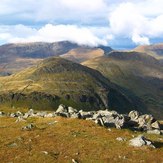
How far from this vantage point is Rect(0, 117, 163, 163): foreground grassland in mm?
47406

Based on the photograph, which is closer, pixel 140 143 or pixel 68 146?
pixel 68 146

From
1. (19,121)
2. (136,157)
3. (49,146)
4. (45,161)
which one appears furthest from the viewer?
(19,121)

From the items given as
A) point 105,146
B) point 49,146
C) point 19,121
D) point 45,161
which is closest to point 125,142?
point 105,146

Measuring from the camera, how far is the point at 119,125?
75.6 m

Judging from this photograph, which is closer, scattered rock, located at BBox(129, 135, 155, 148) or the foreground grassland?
the foreground grassland

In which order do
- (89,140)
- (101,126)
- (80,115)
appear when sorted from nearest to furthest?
(89,140)
(101,126)
(80,115)

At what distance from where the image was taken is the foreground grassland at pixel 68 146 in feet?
156

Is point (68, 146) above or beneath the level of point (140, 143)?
above

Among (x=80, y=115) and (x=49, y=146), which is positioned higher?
(x=49, y=146)

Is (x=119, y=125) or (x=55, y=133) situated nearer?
(x=55, y=133)

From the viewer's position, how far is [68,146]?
52.6 meters

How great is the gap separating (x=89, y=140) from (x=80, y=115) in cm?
2620

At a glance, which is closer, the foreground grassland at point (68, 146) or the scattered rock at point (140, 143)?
the foreground grassland at point (68, 146)

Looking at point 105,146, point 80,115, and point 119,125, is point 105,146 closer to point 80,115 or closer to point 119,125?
point 119,125
